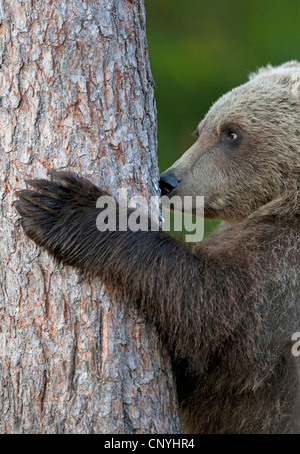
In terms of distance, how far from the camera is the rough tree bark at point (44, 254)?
357 centimetres

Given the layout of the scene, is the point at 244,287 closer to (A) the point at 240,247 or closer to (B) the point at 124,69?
(A) the point at 240,247

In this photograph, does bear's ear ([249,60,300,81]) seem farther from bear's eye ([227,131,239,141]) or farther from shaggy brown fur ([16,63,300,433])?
bear's eye ([227,131,239,141])

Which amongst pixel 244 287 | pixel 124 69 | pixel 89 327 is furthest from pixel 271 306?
pixel 124 69

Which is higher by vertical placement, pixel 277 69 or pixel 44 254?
pixel 277 69

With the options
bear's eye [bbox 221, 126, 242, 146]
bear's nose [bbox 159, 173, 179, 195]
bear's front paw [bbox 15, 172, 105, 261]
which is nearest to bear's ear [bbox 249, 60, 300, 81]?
bear's eye [bbox 221, 126, 242, 146]

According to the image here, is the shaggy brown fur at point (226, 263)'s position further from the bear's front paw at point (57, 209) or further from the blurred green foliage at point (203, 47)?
the blurred green foliage at point (203, 47)

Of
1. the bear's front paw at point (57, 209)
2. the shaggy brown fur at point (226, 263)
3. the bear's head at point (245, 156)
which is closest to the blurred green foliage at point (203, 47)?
the bear's head at point (245, 156)

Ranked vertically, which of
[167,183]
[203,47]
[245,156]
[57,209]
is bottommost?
[57,209]

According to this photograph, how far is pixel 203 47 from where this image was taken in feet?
→ 43.0

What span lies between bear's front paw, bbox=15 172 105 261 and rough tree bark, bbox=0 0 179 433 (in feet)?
0.15

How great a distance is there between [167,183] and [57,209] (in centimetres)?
89

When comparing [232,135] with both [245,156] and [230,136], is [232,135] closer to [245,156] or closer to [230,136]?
[230,136]

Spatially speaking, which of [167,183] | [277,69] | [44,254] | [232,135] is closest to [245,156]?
[232,135]
